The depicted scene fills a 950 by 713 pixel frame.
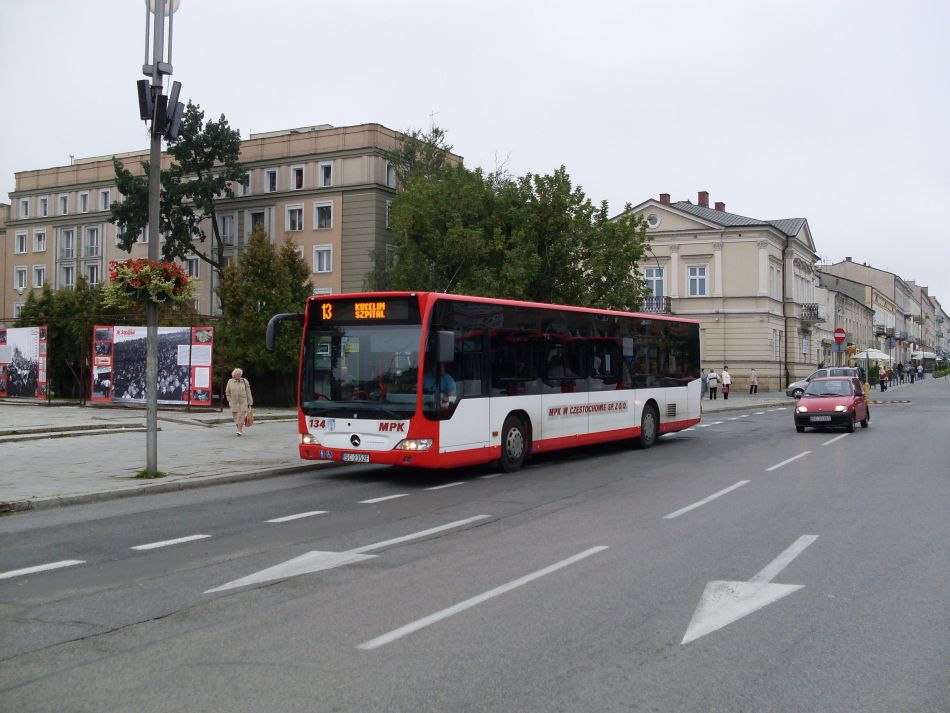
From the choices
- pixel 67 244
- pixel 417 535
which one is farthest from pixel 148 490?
pixel 67 244

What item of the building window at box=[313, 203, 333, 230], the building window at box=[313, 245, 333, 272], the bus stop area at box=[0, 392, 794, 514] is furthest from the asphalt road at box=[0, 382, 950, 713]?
the building window at box=[313, 203, 333, 230]

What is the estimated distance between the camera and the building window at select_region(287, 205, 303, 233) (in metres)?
55.1

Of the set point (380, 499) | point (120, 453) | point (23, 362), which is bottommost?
point (380, 499)

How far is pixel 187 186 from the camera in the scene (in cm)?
5319

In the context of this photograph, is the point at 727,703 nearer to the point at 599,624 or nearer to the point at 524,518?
the point at 599,624

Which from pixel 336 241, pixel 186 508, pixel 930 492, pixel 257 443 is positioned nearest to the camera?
pixel 186 508

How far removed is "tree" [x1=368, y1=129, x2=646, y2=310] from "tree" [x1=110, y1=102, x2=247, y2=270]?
22.0m

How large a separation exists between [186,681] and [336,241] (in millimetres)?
50229

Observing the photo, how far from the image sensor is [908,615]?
6223 millimetres

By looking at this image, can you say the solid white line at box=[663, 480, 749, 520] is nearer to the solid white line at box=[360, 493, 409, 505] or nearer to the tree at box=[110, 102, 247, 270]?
the solid white line at box=[360, 493, 409, 505]

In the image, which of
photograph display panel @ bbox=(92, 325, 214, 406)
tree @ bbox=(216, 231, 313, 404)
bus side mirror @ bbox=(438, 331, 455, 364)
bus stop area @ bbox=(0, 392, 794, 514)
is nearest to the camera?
bus stop area @ bbox=(0, 392, 794, 514)

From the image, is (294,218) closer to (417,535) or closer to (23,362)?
(23,362)

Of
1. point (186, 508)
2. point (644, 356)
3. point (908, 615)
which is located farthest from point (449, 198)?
point (908, 615)

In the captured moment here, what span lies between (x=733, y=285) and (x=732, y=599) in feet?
179
